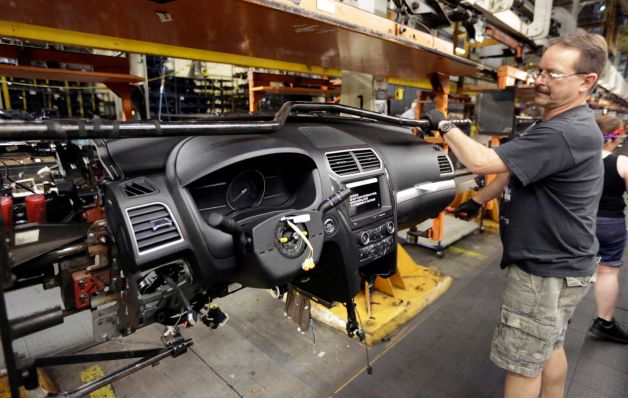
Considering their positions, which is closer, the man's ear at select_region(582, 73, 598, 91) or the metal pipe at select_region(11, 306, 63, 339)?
the metal pipe at select_region(11, 306, 63, 339)

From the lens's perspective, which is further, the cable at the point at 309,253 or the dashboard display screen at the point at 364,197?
the dashboard display screen at the point at 364,197

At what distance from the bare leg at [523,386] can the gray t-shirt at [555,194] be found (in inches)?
18.8

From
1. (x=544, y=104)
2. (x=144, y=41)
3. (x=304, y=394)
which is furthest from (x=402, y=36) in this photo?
(x=304, y=394)

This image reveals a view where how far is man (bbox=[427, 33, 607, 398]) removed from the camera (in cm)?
139

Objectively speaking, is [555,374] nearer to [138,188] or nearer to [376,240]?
[376,240]

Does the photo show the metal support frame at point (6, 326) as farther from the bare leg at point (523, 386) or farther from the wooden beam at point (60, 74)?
the wooden beam at point (60, 74)

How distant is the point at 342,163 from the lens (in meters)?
1.26

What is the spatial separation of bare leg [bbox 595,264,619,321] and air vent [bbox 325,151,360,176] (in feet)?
8.20

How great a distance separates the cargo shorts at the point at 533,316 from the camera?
1.51 meters

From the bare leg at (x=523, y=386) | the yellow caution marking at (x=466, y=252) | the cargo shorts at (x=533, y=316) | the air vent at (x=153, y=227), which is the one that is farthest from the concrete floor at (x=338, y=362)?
the air vent at (x=153, y=227)

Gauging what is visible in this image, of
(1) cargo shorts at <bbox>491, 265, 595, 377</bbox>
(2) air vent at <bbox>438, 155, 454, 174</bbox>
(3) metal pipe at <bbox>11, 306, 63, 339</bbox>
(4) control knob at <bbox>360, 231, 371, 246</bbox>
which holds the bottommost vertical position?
(1) cargo shorts at <bbox>491, 265, 595, 377</bbox>

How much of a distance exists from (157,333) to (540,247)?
252 cm

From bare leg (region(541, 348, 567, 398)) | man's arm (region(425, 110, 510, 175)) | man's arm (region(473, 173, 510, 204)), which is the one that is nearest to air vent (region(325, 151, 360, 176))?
man's arm (region(425, 110, 510, 175))

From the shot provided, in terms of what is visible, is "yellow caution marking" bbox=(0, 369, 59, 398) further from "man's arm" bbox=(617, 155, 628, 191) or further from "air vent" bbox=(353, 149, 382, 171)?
"man's arm" bbox=(617, 155, 628, 191)
